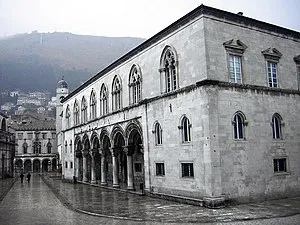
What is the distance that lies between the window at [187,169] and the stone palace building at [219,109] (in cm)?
6

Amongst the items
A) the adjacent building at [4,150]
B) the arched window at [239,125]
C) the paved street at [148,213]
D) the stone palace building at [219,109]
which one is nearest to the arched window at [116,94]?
the stone palace building at [219,109]

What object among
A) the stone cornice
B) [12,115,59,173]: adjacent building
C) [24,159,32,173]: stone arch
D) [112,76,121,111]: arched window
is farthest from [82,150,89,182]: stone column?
[24,159,32,173]: stone arch

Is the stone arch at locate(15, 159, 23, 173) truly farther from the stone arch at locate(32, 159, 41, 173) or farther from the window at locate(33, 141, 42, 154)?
the window at locate(33, 141, 42, 154)

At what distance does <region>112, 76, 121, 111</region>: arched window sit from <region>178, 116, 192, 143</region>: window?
11299 millimetres

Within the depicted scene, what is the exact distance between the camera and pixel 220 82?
64.0 ft

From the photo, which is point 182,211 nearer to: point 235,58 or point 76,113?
point 235,58

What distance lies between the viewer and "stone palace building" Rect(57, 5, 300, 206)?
19.2 metres

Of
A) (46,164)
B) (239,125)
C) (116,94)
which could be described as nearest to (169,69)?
(239,125)

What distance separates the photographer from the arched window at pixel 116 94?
31462 millimetres

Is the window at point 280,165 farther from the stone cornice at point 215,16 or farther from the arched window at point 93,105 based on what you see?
the arched window at point 93,105

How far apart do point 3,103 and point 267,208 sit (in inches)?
6813

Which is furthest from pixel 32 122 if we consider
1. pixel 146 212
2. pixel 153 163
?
pixel 146 212

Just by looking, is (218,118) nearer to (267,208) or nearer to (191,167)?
(191,167)

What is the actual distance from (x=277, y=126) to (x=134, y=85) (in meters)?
12.3
